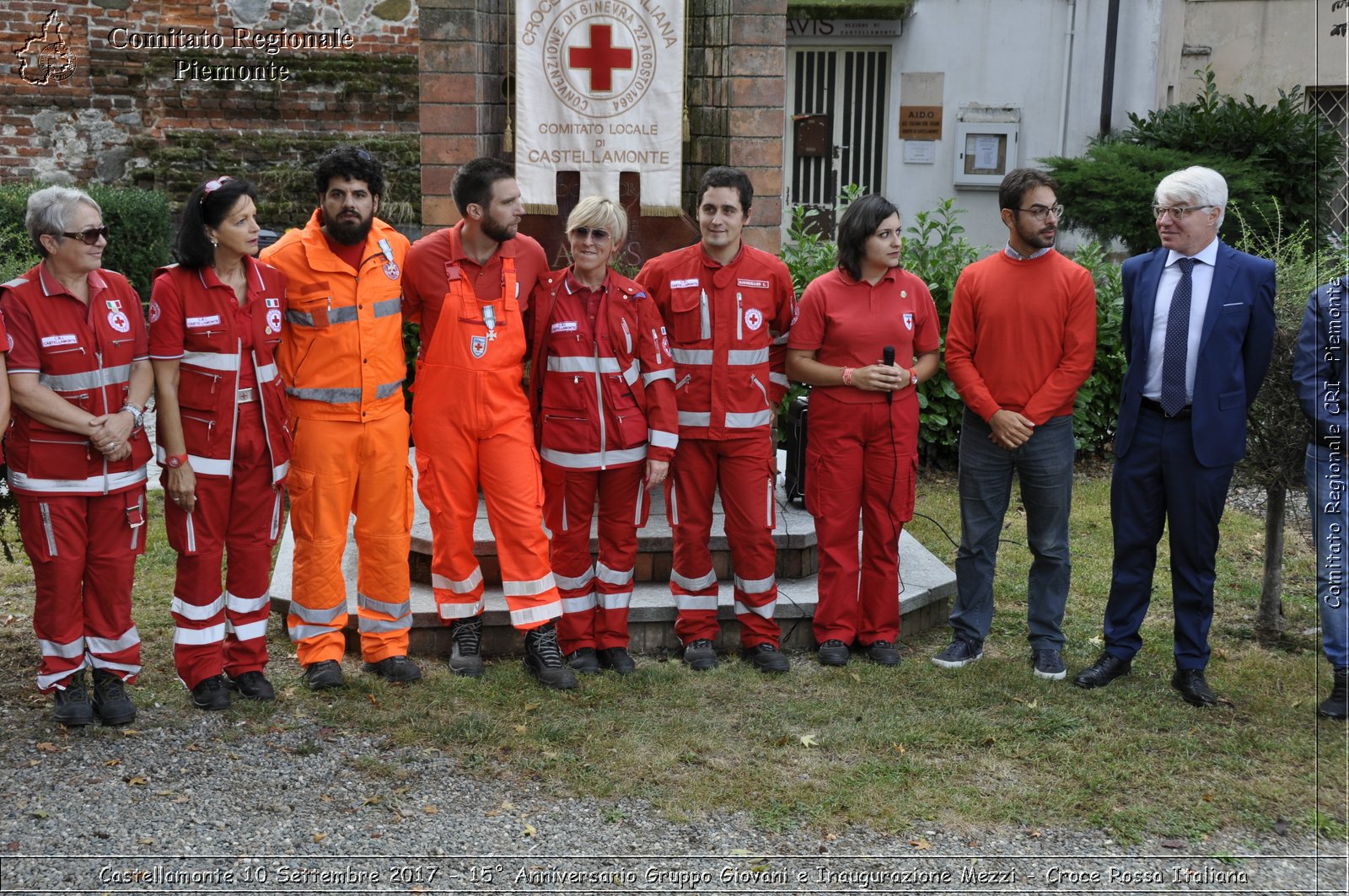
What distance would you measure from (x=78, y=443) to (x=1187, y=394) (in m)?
4.21

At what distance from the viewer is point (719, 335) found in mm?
5473

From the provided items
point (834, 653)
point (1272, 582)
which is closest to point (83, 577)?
point (834, 653)

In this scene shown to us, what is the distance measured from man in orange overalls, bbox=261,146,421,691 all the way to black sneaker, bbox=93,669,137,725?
0.68m

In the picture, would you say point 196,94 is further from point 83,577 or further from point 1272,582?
point 1272,582

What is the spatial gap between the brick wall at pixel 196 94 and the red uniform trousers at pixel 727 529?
8647 mm

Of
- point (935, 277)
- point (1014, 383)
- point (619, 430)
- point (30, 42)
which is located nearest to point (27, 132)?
point (30, 42)

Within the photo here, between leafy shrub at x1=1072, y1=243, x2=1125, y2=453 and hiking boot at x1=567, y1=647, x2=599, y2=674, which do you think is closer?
hiking boot at x1=567, y1=647, x2=599, y2=674

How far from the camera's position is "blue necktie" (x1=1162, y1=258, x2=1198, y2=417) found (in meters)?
5.07

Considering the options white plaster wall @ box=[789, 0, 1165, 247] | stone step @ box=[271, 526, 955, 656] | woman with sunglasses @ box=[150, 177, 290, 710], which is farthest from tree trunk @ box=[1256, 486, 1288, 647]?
white plaster wall @ box=[789, 0, 1165, 247]

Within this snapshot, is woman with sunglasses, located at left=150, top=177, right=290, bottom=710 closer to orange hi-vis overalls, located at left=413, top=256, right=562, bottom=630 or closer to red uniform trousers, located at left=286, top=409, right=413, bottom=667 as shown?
red uniform trousers, located at left=286, top=409, right=413, bottom=667

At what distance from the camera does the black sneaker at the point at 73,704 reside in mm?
4816

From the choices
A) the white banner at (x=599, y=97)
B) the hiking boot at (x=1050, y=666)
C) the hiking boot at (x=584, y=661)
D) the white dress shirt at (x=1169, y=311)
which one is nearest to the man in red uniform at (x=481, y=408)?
the hiking boot at (x=584, y=661)

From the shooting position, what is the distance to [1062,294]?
5.35 m

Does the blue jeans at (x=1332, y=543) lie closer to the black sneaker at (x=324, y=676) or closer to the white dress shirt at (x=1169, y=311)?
the white dress shirt at (x=1169, y=311)
